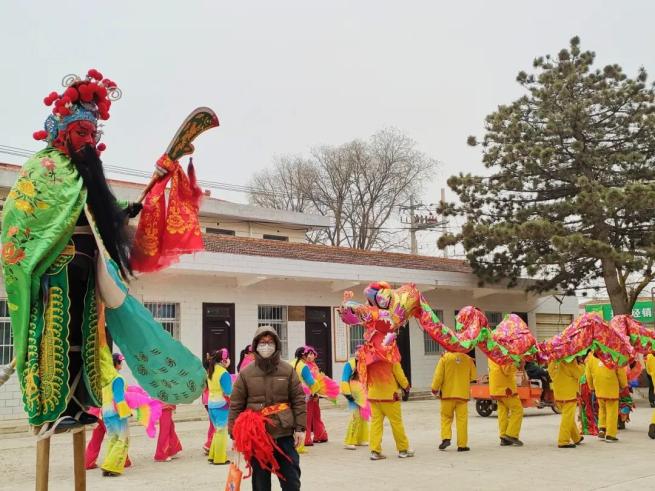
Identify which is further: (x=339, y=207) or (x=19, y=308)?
(x=339, y=207)

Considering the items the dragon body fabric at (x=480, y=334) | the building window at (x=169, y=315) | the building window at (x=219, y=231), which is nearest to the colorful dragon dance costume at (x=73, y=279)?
the dragon body fabric at (x=480, y=334)

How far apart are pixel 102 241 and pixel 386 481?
531cm

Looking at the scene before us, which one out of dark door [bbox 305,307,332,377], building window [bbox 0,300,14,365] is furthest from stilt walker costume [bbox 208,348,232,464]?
dark door [bbox 305,307,332,377]

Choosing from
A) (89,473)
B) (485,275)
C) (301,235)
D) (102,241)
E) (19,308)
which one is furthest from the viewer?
(301,235)

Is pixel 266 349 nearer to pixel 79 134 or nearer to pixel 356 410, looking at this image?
pixel 79 134

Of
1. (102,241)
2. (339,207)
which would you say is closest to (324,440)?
(102,241)

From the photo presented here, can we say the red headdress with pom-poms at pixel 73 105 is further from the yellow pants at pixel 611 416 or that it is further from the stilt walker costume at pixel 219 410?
the yellow pants at pixel 611 416

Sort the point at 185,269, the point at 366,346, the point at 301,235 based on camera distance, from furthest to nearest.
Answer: the point at 301,235, the point at 185,269, the point at 366,346

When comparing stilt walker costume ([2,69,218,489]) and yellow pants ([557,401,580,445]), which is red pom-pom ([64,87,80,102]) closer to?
stilt walker costume ([2,69,218,489])

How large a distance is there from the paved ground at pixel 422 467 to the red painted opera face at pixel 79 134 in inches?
197

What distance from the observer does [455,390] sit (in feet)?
34.7

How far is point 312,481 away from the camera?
324 inches

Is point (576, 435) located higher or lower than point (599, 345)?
lower

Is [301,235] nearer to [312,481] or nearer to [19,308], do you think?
[312,481]
